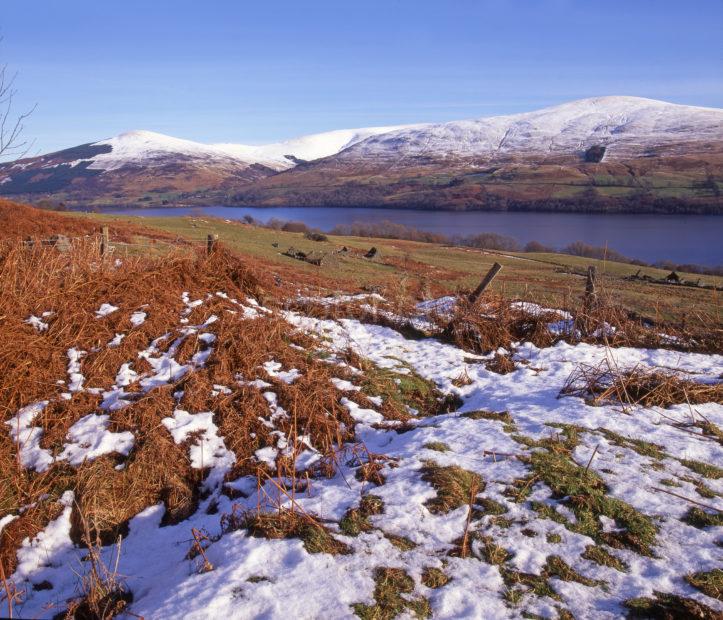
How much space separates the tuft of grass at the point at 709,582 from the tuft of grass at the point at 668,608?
19cm

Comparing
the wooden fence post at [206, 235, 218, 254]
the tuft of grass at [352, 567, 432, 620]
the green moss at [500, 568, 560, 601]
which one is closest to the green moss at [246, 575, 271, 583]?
the tuft of grass at [352, 567, 432, 620]

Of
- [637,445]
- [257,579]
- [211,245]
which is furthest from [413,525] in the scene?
[211,245]

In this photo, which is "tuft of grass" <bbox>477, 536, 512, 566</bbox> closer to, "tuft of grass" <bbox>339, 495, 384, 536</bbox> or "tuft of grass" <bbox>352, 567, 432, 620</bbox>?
"tuft of grass" <bbox>352, 567, 432, 620</bbox>

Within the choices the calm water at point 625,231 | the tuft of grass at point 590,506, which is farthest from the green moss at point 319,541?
the calm water at point 625,231

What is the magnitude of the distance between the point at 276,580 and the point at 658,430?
518 centimetres

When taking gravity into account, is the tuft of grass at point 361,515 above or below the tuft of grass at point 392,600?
above

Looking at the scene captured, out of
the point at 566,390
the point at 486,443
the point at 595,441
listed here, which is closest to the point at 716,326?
the point at 566,390

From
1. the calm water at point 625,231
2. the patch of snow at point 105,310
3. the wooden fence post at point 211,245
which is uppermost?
the wooden fence post at point 211,245

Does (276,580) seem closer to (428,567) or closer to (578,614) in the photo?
(428,567)

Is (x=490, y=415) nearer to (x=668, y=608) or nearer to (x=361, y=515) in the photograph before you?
(x=361, y=515)

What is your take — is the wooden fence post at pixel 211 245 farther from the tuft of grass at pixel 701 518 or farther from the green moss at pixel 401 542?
the tuft of grass at pixel 701 518

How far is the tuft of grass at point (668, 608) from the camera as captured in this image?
345cm

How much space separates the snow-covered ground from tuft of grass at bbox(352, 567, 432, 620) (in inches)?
2.0

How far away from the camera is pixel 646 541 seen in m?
4.26
